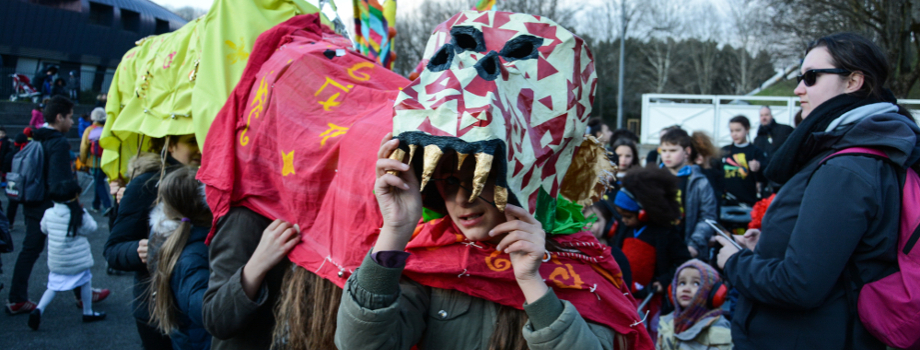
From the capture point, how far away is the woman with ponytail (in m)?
2.54

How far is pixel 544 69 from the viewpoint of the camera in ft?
5.02

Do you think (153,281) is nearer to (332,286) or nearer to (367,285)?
(332,286)

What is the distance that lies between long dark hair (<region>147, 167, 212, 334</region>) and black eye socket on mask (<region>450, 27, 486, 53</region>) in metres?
1.78

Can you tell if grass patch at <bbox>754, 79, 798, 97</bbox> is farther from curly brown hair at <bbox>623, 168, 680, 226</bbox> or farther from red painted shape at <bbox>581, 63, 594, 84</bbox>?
red painted shape at <bbox>581, 63, 594, 84</bbox>

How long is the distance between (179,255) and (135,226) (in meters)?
0.63

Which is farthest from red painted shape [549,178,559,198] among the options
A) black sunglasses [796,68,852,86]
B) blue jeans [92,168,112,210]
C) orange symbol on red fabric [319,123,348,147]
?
blue jeans [92,168,112,210]

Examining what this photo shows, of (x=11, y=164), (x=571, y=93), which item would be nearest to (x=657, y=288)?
(x=571, y=93)

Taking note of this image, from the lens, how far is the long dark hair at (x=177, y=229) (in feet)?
8.57

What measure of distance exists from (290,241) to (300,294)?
20 centimetres

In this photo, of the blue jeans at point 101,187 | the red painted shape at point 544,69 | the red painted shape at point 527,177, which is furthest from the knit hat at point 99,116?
the red painted shape at point 527,177

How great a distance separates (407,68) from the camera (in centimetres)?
2859

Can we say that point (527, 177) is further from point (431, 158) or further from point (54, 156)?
point (54, 156)

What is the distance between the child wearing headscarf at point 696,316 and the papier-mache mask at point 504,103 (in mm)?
2102

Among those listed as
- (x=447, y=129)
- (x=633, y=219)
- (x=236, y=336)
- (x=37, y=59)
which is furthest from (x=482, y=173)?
(x=37, y=59)
